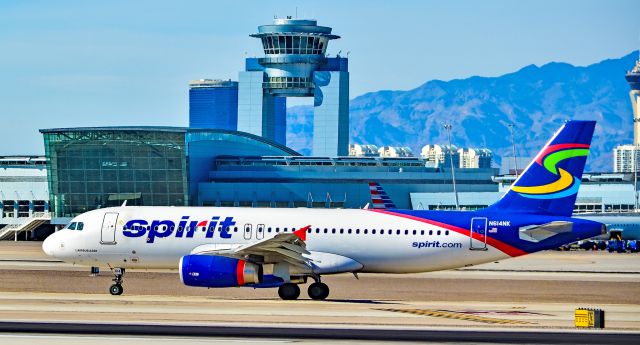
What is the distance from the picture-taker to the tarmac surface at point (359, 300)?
43.8 metres

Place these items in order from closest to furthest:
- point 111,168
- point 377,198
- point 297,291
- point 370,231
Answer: point 297,291 → point 370,231 → point 377,198 → point 111,168

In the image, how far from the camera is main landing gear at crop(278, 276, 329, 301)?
5334 centimetres

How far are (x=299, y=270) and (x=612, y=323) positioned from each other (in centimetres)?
1457

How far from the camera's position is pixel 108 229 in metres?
55.6

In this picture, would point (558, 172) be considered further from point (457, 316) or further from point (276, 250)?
point (276, 250)

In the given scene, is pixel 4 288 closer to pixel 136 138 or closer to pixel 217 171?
pixel 136 138

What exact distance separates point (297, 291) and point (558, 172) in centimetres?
1267

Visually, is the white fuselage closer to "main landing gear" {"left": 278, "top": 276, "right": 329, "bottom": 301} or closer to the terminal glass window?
"main landing gear" {"left": 278, "top": 276, "right": 329, "bottom": 301}

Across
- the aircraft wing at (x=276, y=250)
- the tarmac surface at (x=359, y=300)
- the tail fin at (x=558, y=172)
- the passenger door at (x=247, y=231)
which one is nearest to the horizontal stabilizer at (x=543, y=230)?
the tail fin at (x=558, y=172)

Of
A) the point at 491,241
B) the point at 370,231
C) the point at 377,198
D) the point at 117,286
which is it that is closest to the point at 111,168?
the point at 377,198

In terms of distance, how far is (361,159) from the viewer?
17212cm

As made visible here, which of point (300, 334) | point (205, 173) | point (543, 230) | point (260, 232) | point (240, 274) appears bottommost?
point (300, 334)

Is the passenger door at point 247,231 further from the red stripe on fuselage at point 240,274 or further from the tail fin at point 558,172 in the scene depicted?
the tail fin at point 558,172

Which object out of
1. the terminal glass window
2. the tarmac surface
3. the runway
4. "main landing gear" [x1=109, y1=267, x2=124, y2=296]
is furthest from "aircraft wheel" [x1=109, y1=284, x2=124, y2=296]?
the terminal glass window
